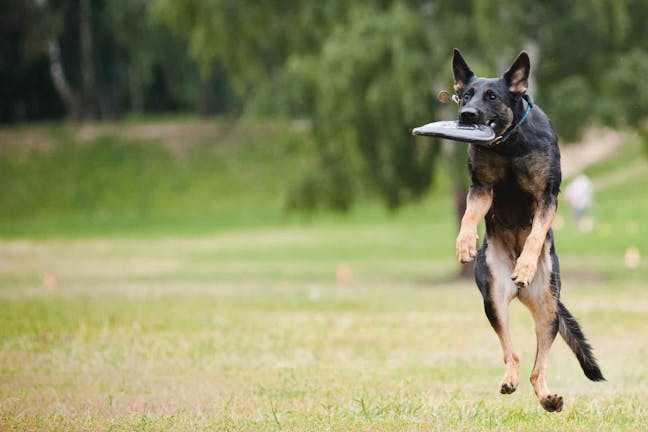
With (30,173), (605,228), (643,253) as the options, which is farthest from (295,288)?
(30,173)

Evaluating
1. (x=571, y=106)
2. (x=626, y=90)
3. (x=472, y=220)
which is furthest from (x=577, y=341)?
(x=626, y=90)

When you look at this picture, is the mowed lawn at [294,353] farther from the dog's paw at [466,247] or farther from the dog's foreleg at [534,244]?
the dog's paw at [466,247]

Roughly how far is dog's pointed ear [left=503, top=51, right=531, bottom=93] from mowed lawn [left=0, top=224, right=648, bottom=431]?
223cm

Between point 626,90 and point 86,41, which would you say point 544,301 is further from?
point 86,41

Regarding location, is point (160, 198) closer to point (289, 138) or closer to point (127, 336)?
point (289, 138)

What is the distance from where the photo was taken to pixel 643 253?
33.1 m

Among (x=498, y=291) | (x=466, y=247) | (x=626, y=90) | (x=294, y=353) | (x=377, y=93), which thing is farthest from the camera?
(x=626, y=90)

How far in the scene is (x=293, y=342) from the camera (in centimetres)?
1378

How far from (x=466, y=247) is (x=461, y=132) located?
808 millimetres

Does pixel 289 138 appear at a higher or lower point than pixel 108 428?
higher

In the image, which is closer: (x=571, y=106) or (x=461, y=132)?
(x=461, y=132)

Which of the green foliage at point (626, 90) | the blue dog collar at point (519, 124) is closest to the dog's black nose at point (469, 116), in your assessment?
the blue dog collar at point (519, 124)

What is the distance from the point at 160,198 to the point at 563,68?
1288 inches

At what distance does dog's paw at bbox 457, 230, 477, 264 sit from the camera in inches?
294
